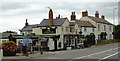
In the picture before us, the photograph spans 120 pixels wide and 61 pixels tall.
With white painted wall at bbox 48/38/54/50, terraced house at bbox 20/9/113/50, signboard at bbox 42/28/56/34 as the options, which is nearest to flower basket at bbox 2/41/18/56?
terraced house at bbox 20/9/113/50

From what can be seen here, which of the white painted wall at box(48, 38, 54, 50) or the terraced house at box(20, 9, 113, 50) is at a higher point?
the terraced house at box(20, 9, 113, 50)

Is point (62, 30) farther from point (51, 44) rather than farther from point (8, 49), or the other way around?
point (8, 49)

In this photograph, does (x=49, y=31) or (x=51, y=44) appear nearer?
(x=51, y=44)

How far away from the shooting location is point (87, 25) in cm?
5431

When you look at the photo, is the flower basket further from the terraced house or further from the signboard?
the signboard

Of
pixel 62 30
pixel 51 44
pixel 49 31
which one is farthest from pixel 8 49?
pixel 62 30

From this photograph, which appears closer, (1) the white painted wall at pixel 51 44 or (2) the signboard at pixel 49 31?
(1) the white painted wall at pixel 51 44

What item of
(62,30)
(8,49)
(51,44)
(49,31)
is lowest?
(51,44)

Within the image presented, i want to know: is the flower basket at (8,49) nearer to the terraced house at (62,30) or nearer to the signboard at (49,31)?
the terraced house at (62,30)

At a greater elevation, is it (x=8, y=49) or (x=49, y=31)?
(x=49, y=31)

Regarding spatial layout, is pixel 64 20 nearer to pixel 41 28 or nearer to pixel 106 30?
pixel 41 28

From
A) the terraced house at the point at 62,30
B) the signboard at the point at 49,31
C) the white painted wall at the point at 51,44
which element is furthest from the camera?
the signboard at the point at 49,31

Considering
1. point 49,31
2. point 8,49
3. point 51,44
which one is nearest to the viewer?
point 8,49

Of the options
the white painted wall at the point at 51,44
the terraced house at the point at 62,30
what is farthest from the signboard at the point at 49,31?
the white painted wall at the point at 51,44
